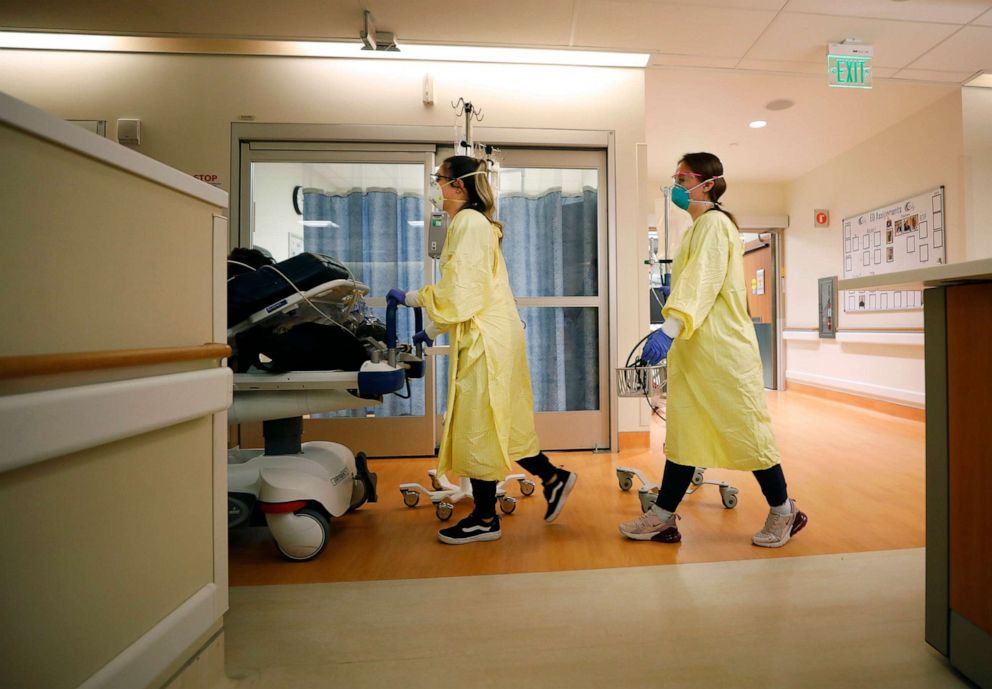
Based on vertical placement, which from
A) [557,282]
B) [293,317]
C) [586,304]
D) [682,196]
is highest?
[682,196]

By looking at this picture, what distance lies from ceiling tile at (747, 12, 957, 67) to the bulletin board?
4.48 feet

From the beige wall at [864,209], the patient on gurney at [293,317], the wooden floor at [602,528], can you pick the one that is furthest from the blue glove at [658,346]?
the beige wall at [864,209]

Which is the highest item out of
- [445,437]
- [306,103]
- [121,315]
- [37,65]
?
[37,65]

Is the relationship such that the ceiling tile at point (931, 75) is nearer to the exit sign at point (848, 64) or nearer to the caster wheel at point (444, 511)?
the exit sign at point (848, 64)

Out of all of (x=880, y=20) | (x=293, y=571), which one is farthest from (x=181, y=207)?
(x=880, y=20)

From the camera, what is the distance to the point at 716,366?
1.69 metres

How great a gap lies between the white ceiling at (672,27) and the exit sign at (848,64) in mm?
67

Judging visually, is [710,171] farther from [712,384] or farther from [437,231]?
[437,231]

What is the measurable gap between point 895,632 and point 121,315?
1796mm

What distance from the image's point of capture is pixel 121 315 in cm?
80

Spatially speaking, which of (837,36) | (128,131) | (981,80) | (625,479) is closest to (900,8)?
(837,36)

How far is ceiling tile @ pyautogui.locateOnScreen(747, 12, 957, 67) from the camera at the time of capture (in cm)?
274

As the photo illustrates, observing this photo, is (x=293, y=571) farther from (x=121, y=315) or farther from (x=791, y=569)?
(x=791, y=569)

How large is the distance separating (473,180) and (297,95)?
1878 millimetres
